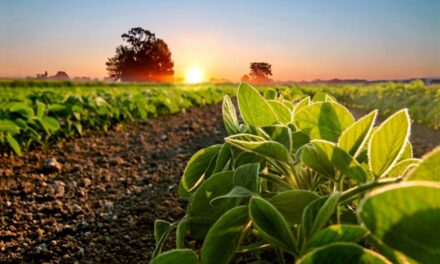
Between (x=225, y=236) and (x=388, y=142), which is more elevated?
(x=388, y=142)

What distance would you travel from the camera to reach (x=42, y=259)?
2189 mm

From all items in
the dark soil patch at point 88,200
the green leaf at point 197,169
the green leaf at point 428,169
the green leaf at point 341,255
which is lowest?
the dark soil patch at point 88,200

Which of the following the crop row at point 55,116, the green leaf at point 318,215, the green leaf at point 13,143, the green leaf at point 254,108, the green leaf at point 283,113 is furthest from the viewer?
the crop row at point 55,116

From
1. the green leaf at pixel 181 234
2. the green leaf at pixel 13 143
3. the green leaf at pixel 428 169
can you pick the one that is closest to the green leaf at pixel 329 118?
the green leaf at pixel 181 234

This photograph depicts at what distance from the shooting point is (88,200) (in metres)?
3.10

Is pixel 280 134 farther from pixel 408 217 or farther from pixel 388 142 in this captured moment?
pixel 408 217

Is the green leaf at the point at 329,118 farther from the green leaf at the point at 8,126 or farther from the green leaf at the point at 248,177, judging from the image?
the green leaf at the point at 8,126

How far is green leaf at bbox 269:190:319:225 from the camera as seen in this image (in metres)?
A: 0.88

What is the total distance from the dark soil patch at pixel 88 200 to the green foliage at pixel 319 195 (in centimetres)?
117

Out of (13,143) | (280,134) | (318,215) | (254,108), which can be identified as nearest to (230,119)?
(254,108)

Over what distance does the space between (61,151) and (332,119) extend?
417cm

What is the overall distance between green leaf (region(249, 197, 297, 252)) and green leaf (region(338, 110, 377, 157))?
0.25m

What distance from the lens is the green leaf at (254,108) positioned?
112 cm

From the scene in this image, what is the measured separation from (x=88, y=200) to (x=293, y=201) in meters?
2.49
